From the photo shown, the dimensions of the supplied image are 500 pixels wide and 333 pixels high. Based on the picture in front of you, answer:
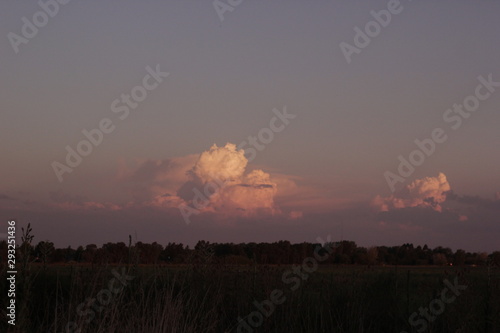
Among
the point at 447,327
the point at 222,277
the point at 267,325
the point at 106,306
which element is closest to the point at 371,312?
the point at 447,327

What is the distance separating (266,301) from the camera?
12477mm

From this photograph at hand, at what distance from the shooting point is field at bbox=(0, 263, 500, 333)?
1101cm

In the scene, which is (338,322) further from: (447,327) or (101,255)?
(101,255)

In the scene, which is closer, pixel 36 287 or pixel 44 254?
pixel 44 254

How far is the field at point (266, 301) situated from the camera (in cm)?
1101

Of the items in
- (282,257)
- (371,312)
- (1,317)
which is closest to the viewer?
(1,317)

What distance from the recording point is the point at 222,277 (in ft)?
45.5

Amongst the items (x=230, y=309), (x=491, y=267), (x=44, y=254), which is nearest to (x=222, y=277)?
(x=230, y=309)

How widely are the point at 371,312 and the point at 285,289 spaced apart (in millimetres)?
1954

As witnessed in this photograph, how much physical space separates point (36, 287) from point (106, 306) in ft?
12.2

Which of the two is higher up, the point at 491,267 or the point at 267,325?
the point at 491,267

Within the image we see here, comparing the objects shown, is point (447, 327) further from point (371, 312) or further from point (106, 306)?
point (106, 306)

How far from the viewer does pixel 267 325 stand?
38.6ft

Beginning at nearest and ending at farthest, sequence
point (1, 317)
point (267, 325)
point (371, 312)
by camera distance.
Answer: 1. point (1, 317)
2. point (267, 325)
3. point (371, 312)
